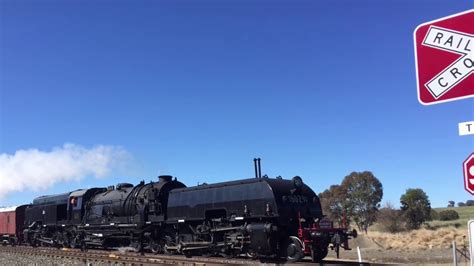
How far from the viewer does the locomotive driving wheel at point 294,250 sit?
55.2ft

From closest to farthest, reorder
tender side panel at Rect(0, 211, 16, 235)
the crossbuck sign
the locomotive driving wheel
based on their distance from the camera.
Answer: the crossbuck sign → the locomotive driving wheel → tender side panel at Rect(0, 211, 16, 235)

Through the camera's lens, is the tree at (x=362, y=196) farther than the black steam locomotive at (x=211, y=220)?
Yes

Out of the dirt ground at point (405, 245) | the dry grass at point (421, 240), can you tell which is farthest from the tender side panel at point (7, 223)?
the dry grass at point (421, 240)

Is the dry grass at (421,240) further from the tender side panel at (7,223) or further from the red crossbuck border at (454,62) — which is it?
the red crossbuck border at (454,62)

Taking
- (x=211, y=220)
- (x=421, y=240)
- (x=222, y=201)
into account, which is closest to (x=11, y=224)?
(x=211, y=220)

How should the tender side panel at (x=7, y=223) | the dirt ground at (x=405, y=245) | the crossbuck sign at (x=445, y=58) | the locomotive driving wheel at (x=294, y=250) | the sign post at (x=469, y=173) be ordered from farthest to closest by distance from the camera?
1. the tender side panel at (x=7, y=223)
2. the dirt ground at (x=405, y=245)
3. the locomotive driving wheel at (x=294, y=250)
4. the sign post at (x=469, y=173)
5. the crossbuck sign at (x=445, y=58)

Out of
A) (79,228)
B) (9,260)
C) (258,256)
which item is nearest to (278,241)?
(258,256)

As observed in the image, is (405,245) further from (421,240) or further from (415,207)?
(415,207)

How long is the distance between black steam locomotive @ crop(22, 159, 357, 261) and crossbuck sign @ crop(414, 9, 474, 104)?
1356cm

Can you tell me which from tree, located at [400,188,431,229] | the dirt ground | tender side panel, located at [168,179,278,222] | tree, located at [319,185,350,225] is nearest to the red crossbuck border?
tender side panel, located at [168,179,278,222]

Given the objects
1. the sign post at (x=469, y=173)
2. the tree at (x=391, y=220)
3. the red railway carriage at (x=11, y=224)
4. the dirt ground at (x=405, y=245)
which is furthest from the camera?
the tree at (x=391, y=220)

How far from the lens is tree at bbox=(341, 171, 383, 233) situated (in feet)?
181

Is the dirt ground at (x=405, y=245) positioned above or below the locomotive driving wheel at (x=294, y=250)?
below

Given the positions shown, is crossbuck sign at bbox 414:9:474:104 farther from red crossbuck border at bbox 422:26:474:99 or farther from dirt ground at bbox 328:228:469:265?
dirt ground at bbox 328:228:469:265
